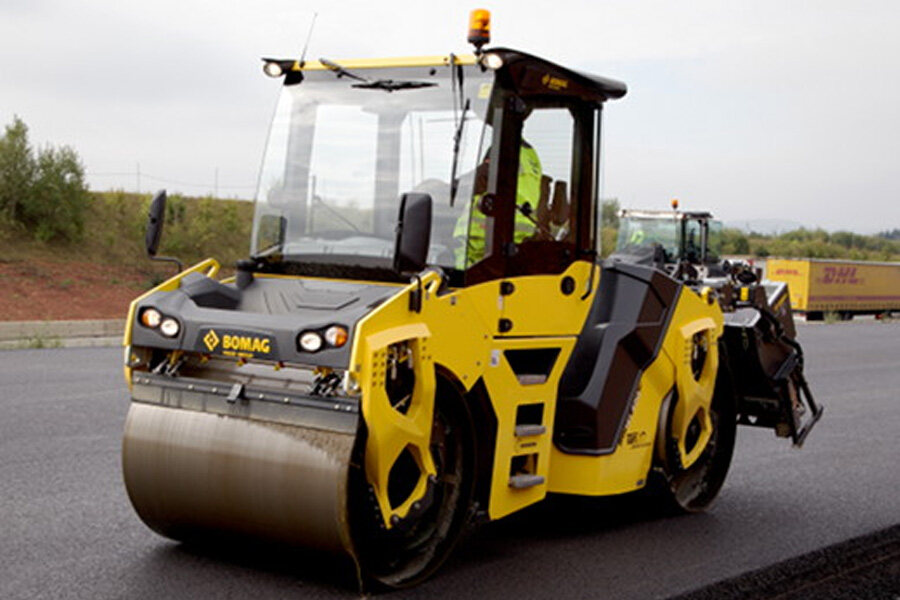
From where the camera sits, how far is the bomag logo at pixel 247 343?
4.94 meters

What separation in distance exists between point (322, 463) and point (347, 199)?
156 centimetres

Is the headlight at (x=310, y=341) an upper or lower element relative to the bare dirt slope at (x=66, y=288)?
upper

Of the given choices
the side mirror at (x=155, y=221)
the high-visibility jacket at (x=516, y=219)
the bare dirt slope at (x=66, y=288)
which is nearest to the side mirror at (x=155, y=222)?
the side mirror at (x=155, y=221)

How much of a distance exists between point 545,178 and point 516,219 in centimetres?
44

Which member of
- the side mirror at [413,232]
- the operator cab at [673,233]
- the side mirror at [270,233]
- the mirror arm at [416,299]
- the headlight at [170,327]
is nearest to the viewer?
the side mirror at [413,232]

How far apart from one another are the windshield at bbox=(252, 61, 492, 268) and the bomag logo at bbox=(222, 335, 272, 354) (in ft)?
2.62

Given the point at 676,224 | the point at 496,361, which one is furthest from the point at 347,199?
the point at 676,224

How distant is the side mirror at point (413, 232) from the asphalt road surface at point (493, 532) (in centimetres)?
129

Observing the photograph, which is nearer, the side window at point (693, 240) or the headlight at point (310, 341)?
the headlight at point (310, 341)

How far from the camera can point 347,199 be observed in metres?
5.80

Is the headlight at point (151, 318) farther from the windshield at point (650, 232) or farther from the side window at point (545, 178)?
the windshield at point (650, 232)

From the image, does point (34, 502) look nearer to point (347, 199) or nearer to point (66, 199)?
point (347, 199)

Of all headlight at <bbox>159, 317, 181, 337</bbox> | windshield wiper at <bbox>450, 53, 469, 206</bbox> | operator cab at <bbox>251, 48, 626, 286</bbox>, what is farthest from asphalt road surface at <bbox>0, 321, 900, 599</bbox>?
windshield wiper at <bbox>450, 53, 469, 206</bbox>

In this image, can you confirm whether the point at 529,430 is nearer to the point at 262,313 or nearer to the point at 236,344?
the point at 262,313
